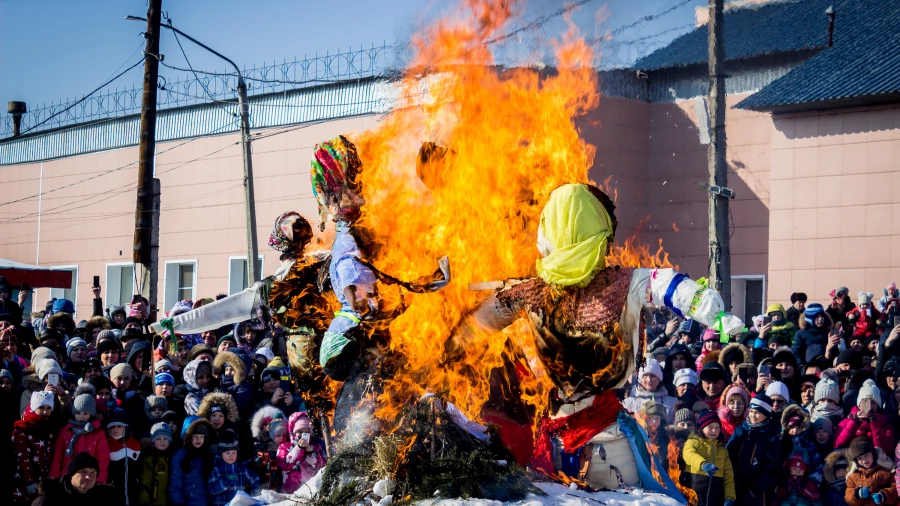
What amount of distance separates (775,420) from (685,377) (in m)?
0.90

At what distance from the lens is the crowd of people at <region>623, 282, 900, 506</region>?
9.51 m

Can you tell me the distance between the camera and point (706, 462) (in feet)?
30.6

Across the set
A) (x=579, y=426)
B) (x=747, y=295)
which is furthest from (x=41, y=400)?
(x=747, y=295)

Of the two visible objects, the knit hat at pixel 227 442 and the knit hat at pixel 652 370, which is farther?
the knit hat at pixel 652 370


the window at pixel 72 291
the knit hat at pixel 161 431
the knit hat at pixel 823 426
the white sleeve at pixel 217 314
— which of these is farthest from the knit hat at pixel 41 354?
the window at pixel 72 291

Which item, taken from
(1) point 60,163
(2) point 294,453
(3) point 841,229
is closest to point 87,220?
(1) point 60,163

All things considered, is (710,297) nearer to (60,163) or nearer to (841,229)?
(841,229)

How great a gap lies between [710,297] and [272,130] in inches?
775

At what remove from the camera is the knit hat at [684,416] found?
32.0ft

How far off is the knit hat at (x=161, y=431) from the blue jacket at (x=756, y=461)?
4.63m

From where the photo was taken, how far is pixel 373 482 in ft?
18.1

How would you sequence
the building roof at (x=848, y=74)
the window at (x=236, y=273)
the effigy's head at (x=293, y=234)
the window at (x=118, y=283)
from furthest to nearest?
the window at (x=118, y=283)
the window at (x=236, y=273)
the building roof at (x=848, y=74)
the effigy's head at (x=293, y=234)

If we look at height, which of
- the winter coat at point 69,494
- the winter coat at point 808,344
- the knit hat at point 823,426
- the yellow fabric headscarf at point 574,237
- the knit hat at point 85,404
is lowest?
the winter coat at point 69,494

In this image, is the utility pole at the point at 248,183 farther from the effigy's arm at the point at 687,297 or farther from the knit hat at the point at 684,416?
the effigy's arm at the point at 687,297
